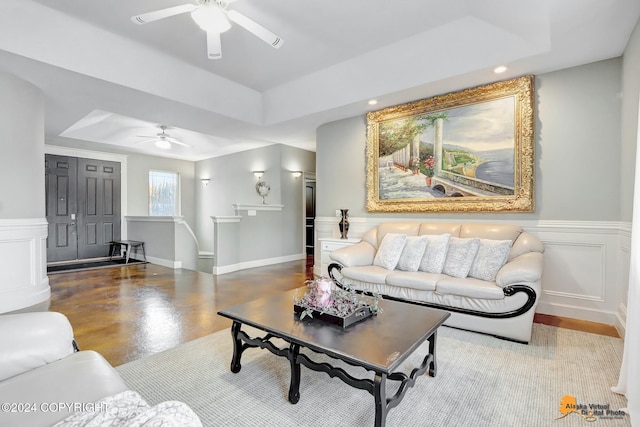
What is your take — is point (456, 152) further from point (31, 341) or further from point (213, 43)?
point (31, 341)

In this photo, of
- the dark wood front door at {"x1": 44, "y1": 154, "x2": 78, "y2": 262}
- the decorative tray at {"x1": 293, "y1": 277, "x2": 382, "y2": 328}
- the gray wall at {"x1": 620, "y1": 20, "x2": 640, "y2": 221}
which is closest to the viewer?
the decorative tray at {"x1": 293, "y1": 277, "x2": 382, "y2": 328}

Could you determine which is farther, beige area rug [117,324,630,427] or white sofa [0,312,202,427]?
beige area rug [117,324,630,427]

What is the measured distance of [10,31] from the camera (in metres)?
2.77

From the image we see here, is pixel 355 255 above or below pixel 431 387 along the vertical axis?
above

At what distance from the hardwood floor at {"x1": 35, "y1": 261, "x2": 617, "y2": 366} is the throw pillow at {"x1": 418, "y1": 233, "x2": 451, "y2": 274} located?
45.1 inches

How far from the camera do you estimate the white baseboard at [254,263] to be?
5470 mm

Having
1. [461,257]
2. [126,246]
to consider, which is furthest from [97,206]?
[461,257]

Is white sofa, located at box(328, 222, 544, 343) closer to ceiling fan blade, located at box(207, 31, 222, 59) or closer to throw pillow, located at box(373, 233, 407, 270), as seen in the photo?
throw pillow, located at box(373, 233, 407, 270)

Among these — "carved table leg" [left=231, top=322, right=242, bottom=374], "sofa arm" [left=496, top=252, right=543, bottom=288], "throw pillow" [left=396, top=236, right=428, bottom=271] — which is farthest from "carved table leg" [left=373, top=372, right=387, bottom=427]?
"throw pillow" [left=396, top=236, right=428, bottom=271]

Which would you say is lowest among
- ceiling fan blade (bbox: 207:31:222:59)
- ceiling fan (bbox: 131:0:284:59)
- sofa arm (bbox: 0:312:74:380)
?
sofa arm (bbox: 0:312:74:380)

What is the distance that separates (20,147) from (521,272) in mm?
5432

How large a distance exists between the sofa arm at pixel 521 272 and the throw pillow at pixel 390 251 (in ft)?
3.38

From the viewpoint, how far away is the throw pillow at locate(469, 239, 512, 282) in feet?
9.52

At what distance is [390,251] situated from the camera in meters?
3.50
